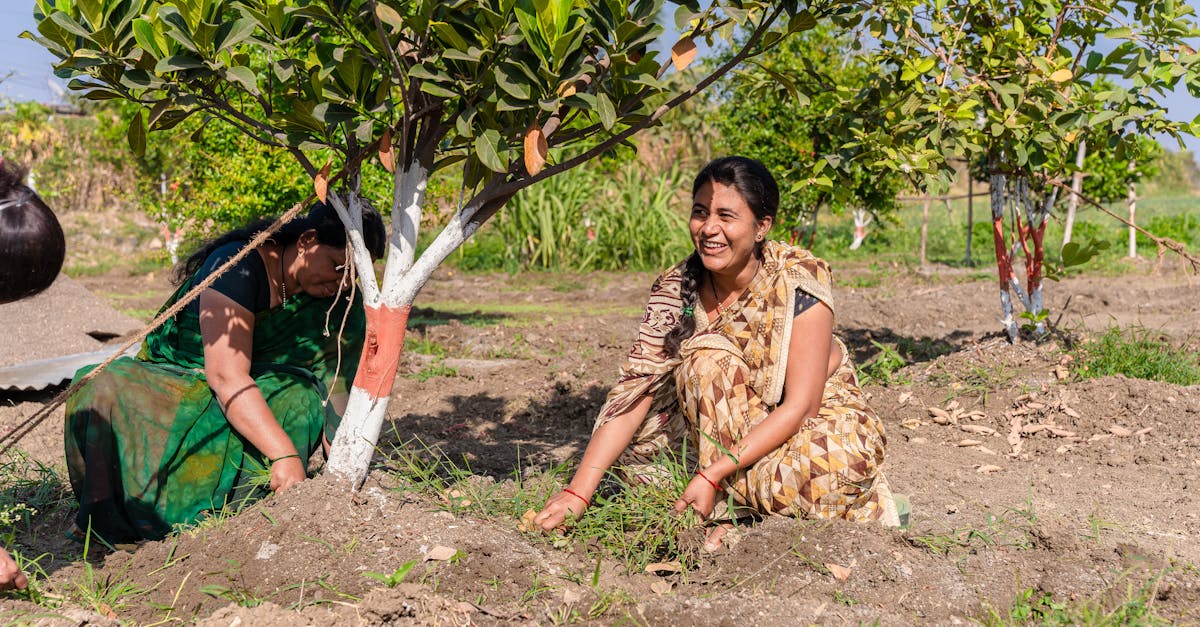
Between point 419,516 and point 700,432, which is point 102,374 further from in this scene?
point 700,432

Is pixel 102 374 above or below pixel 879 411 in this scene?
above

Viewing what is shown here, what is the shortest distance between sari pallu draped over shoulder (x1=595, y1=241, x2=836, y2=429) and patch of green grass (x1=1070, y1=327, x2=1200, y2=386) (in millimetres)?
2350

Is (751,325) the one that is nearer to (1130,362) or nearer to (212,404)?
(212,404)

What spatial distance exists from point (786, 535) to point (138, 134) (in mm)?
1942

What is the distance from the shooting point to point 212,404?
118 inches

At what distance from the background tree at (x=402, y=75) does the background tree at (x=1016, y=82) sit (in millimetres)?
1459

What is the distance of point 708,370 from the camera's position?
9.38 ft

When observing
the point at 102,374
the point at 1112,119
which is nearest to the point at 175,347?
the point at 102,374

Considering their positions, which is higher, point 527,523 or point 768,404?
point 768,404

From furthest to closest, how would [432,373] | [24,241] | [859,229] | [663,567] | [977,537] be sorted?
[859,229]
[432,373]
[977,537]
[663,567]
[24,241]

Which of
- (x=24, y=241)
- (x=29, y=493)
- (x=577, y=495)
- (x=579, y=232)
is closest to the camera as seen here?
(x=24, y=241)

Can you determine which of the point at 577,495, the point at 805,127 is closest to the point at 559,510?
the point at 577,495

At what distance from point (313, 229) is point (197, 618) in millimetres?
1216

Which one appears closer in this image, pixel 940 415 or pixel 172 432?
pixel 172 432
